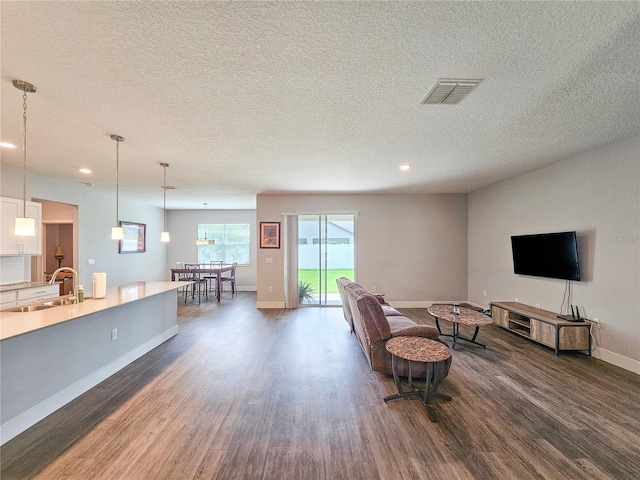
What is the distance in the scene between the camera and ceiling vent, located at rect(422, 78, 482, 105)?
2.04 m

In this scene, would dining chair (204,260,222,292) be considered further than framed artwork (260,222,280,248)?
Yes

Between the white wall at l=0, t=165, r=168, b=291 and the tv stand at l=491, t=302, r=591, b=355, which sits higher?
the white wall at l=0, t=165, r=168, b=291

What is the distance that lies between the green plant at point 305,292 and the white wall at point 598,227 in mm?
4038

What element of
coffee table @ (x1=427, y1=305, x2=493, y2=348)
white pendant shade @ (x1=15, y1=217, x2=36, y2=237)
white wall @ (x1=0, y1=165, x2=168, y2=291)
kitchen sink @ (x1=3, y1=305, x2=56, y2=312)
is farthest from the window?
white pendant shade @ (x1=15, y1=217, x2=36, y2=237)

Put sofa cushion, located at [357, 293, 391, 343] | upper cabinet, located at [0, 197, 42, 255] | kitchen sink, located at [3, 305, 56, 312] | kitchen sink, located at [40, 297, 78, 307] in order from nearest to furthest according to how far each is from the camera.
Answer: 1. kitchen sink, located at [3, 305, 56, 312]
2. kitchen sink, located at [40, 297, 78, 307]
3. sofa cushion, located at [357, 293, 391, 343]
4. upper cabinet, located at [0, 197, 42, 255]

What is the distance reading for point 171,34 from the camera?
5.19ft

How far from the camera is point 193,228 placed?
9.12 metres

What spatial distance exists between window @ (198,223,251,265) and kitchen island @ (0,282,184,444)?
5381 millimetres

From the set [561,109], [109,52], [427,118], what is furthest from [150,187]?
[561,109]

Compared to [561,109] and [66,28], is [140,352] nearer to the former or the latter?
[66,28]

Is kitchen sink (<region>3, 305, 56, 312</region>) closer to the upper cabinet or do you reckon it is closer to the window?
the upper cabinet

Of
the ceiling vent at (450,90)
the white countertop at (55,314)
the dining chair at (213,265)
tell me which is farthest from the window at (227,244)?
the ceiling vent at (450,90)

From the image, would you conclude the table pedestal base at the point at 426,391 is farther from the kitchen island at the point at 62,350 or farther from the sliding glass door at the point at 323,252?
the sliding glass door at the point at 323,252

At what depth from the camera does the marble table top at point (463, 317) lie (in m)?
3.46
